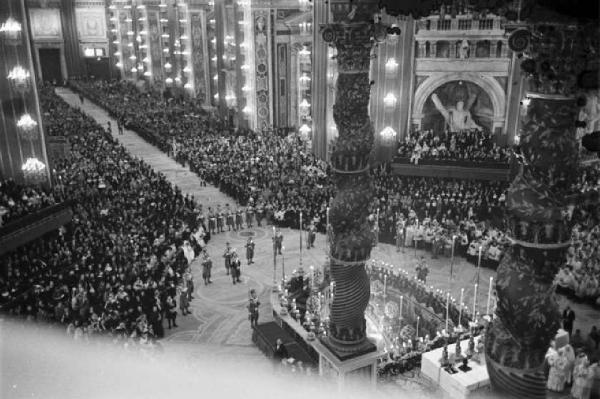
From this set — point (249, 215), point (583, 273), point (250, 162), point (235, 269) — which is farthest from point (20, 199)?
point (583, 273)

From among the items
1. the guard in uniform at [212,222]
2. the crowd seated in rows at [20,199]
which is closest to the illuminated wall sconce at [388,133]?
the guard in uniform at [212,222]

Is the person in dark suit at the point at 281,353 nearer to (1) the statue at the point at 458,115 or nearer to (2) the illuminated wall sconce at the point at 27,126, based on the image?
(2) the illuminated wall sconce at the point at 27,126

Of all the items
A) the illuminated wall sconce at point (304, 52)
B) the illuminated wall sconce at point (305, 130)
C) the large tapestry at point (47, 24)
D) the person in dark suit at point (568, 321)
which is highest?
the large tapestry at point (47, 24)

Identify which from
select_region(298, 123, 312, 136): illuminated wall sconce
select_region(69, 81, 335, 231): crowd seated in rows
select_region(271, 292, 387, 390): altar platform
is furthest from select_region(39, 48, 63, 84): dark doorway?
select_region(271, 292, 387, 390): altar platform

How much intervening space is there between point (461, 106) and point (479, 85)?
4.34ft

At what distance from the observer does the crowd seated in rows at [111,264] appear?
14.5m

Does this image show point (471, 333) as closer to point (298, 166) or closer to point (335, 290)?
point (335, 290)

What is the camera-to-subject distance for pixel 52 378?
12.4 meters

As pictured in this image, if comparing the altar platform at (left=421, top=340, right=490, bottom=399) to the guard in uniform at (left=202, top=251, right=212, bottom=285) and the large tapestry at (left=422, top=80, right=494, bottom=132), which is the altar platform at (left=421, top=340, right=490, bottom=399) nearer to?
the guard in uniform at (left=202, top=251, right=212, bottom=285)

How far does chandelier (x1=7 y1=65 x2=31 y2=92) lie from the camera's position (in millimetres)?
21812

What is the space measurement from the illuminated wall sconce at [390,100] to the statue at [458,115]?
75.5 inches

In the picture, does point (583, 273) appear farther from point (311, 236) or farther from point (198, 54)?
point (198, 54)

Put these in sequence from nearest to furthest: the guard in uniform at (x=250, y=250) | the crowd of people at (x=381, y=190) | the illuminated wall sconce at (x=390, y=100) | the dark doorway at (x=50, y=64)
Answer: the guard in uniform at (x=250, y=250)
the crowd of people at (x=381, y=190)
the illuminated wall sconce at (x=390, y=100)
the dark doorway at (x=50, y=64)

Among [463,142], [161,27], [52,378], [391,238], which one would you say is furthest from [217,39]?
[52,378]
